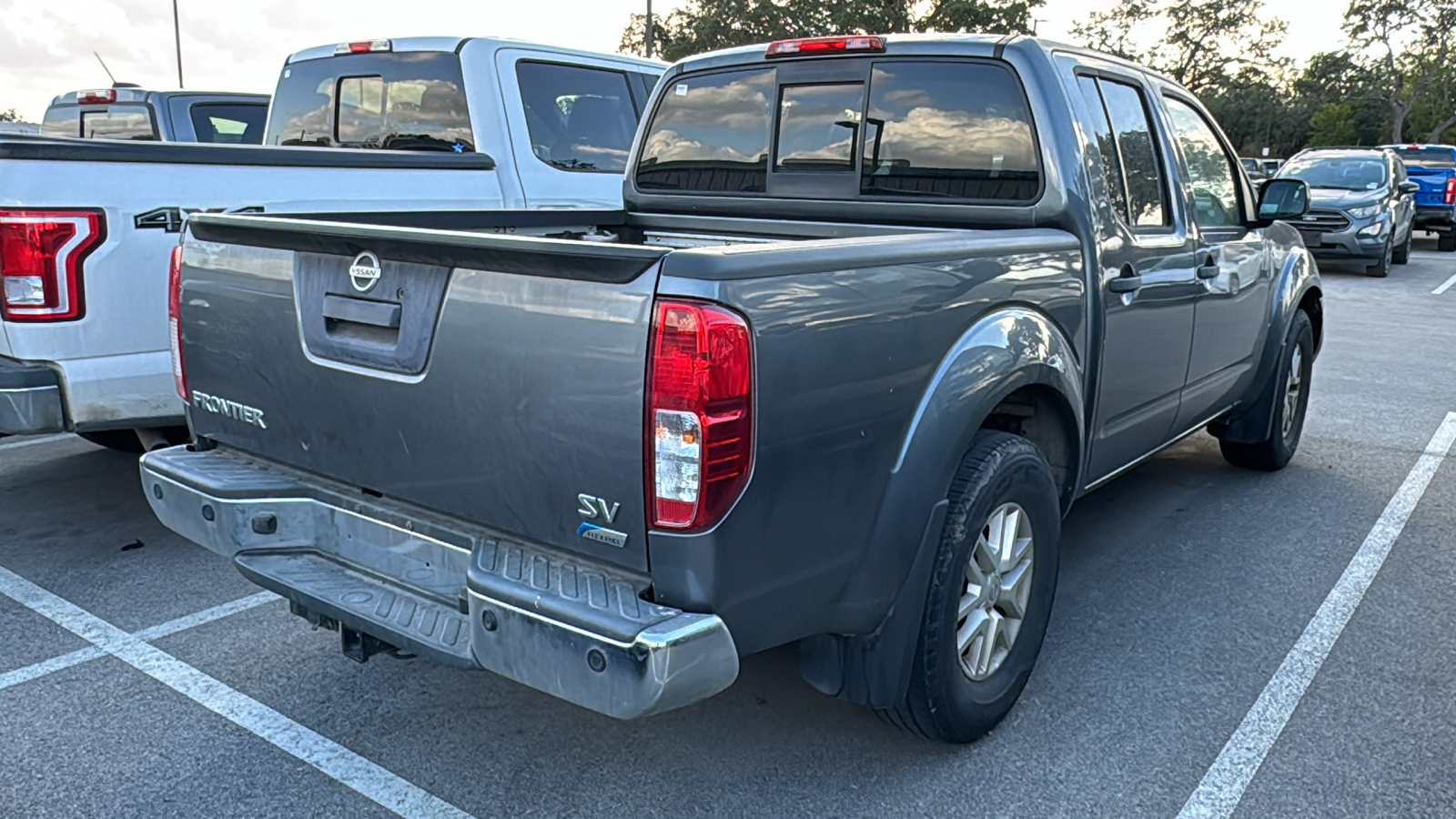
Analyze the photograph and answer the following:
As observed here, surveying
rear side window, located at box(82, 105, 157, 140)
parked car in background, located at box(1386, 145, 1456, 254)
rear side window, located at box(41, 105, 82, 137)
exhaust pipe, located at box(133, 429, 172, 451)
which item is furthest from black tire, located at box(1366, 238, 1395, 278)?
exhaust pipe, located at box(133, 429, 172, 451)

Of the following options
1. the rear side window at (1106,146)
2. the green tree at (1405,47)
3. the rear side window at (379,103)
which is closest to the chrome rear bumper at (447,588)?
the rear side window at (1106,146)

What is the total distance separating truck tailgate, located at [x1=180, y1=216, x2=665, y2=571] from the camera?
2209mm

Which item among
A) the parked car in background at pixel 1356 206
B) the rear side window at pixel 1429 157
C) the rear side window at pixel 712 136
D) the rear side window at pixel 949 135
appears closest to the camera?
the rear side window at pixel 949 135

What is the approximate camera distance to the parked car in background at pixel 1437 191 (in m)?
20.3

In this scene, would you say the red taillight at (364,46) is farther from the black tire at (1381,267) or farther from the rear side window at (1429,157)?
the rear side window at (1429,157)

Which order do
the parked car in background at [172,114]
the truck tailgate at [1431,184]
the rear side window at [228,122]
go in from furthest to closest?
the truck tailgate at [1431,184]
the rear side window at [228,122]
the parked car in background at [172,114]

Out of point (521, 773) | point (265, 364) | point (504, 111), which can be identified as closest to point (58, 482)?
point (504, 111)

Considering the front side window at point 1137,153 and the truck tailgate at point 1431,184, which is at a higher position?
the front side window at point 1137,153

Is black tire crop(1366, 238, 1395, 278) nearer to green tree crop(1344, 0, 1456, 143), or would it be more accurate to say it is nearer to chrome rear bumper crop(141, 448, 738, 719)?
chrome rear bumper crop(141, 448, 738, 719)

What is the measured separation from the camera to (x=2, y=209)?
394 cm

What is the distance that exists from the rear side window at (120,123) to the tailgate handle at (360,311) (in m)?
6.43

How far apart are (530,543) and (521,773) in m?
0.83

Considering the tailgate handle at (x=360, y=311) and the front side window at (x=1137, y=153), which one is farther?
the front side window at (x=1137, y=153)

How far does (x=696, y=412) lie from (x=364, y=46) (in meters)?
4.87
